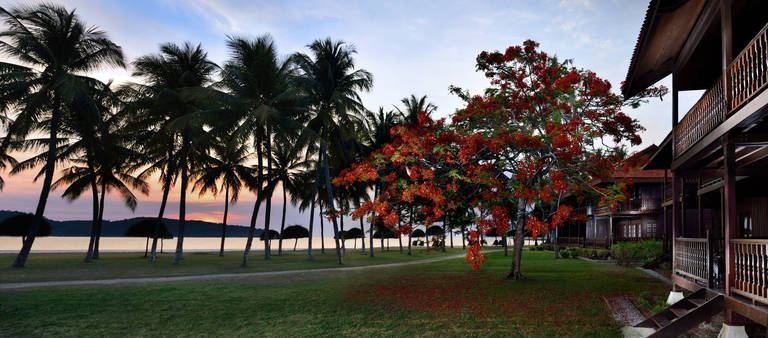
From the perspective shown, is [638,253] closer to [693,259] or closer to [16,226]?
[693,259]

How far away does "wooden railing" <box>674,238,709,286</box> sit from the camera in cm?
816

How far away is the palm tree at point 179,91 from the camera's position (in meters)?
24.1

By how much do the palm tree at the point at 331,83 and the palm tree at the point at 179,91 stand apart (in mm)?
4905

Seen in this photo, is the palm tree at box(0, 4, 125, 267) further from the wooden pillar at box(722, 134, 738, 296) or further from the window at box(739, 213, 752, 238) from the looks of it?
the window at box(739, 213, 752, 238)

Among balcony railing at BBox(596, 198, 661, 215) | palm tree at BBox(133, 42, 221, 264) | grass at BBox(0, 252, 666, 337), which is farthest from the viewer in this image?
balcony railing at BBox(596, 198, 661, 215)

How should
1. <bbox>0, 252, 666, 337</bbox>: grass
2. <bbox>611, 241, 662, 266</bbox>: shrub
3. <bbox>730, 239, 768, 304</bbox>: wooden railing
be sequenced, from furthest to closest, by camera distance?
<bbox>611, 241, 662, 266</bbox>: shrub, <bbox>0, 252, 666, 337</bbox>: grass, <bbox>730, 239, 768, 304</bbox>: wooden railing

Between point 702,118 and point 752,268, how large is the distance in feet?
11.2

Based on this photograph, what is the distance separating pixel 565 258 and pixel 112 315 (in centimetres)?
2652

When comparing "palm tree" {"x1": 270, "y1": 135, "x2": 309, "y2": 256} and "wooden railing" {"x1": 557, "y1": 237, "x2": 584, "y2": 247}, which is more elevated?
"palm tree" {"x1": 270, "y1": 135, "x2": 309, "y2": 256}

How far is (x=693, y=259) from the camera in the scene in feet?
29.3

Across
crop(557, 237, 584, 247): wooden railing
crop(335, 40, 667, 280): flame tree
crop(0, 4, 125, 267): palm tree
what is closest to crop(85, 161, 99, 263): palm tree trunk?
crop(0, 4, 125, 267): palm tree

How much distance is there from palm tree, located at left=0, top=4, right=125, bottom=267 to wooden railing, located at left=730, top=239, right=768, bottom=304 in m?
21.0

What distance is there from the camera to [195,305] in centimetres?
1120

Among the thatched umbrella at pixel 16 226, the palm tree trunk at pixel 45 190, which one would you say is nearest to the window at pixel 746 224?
the palm tree trunk at pixel 45 190
